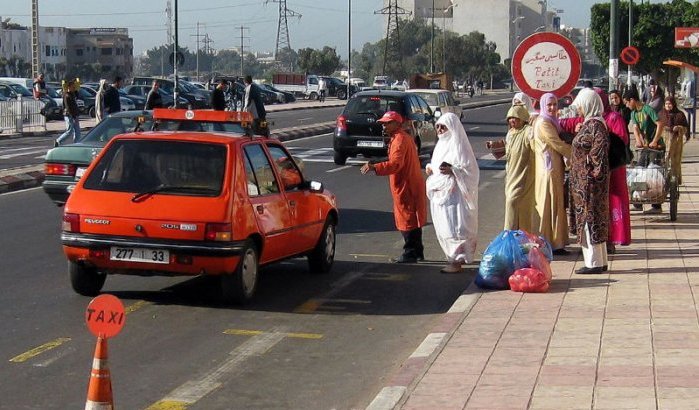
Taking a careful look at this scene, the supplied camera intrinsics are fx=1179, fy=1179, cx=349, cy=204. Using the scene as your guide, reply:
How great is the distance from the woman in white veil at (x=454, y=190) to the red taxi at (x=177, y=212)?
1.78 meters

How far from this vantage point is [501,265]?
10.9 m

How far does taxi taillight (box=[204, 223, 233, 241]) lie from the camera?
390 inches

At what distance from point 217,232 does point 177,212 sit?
405 mm

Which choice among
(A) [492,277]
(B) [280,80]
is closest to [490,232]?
(A) [492,277]

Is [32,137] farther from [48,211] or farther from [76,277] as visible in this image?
[76,277]

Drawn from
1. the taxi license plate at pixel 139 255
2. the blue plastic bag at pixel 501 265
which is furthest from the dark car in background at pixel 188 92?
the taxi license plate at pixel 139 255

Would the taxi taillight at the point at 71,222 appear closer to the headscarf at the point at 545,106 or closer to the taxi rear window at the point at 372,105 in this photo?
the headscarf at the point at 545,106

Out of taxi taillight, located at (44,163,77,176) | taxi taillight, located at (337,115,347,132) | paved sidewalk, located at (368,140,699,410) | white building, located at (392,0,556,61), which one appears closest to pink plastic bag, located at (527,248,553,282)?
paved sidewalk, located at (368,140,699,410)

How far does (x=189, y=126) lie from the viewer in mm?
15492

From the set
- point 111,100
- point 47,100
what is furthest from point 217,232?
point 47,100

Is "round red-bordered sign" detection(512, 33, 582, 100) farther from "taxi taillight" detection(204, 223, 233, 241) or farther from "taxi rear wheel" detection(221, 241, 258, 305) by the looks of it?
"taxi taillight" detection(204, 223, 233, 241)

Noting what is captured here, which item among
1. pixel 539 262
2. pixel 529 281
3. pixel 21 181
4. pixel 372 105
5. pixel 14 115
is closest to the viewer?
pixel 529 281

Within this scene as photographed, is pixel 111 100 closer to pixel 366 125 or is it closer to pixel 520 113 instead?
pixel 366 125

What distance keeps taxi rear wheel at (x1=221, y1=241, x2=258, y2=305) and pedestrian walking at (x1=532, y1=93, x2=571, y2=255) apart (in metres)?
3.81
